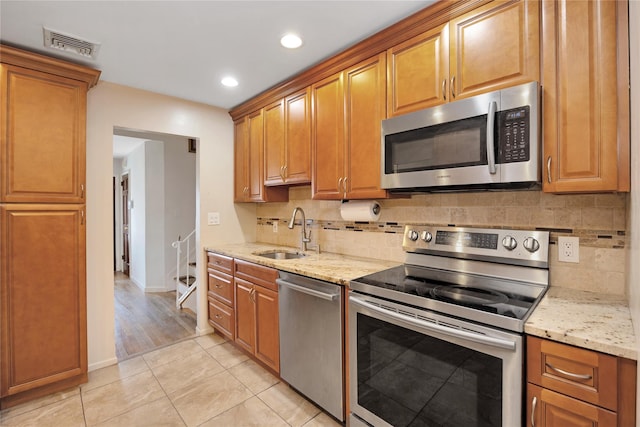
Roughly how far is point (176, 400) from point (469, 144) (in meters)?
2.42

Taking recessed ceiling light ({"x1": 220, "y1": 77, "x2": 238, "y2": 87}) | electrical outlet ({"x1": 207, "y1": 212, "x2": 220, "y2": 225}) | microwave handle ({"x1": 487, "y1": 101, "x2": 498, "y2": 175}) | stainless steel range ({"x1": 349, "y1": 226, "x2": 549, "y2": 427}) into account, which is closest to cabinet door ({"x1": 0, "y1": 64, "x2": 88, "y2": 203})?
recessed ceiling light ({"x1": 220, "y1": 77, "x2": 238, "y2": 87})

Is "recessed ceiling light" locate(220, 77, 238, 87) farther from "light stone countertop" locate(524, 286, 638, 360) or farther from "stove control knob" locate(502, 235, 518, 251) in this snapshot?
"light stone countertop" locate(524, 286, 638, 360)

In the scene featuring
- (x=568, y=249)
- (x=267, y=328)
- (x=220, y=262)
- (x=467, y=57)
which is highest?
(x=467, y=57)

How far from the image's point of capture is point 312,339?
1901 millimetres

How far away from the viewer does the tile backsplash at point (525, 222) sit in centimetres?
138

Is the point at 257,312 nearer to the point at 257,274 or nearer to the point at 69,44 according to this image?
the point at 257,274

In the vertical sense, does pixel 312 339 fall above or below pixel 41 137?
below

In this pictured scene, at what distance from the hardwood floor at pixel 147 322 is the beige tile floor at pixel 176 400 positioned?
336 millimetres

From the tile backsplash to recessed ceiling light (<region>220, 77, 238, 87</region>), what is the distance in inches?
51.0

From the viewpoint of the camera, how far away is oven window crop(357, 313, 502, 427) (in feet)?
3.86

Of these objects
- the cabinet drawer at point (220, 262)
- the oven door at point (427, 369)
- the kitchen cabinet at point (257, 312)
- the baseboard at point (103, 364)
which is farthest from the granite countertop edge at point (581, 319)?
the baseboard at point (103, 364)

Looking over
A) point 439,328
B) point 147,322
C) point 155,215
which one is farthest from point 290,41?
point 155,215

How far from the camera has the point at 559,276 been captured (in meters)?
1.51

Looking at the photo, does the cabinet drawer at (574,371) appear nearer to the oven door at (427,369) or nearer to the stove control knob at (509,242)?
the oven door at (427,369)
